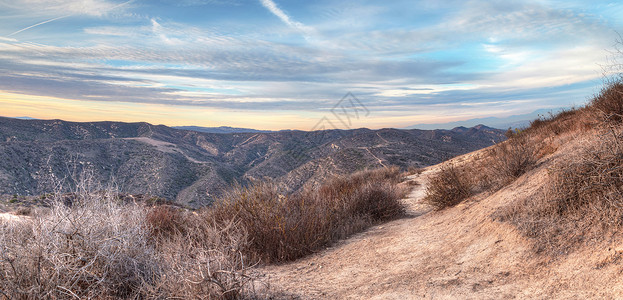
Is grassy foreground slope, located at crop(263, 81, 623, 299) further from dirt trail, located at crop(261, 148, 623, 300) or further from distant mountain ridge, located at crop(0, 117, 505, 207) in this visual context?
distant mountain ridge, located at crop(0, 117, 505, 207)

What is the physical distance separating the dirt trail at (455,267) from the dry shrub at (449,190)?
693mm

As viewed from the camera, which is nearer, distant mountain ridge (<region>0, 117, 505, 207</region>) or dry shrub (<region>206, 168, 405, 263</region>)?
dry shrub (<region>206, 168, 405, 263</region>)

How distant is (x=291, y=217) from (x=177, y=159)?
47.9m

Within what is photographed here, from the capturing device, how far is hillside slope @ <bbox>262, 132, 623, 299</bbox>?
323 cm

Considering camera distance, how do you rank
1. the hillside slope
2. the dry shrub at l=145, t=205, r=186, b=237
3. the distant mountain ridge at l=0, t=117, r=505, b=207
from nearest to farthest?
the hillside slope, the dry shrub at l=145, t=205, r=186, b=237, the distant mountain ridge at l=0, t=117, r=505, b=207

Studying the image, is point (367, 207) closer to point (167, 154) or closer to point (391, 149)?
point (391, 149)

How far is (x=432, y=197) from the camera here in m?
7.51

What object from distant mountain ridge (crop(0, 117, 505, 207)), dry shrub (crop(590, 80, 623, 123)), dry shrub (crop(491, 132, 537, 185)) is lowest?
distant mountain ridge (crop(0, 117, 505, 207))

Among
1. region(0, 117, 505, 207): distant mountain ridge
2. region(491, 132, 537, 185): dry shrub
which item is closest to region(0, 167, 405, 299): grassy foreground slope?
region(491, 132, 537, 185): dry shrub

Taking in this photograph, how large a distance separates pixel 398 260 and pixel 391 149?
3474 centimetres

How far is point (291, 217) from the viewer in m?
5.86

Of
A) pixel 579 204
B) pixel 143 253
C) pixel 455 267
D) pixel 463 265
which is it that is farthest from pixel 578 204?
pixel 143 253

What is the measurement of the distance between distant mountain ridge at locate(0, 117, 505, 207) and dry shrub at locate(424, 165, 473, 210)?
12.8 metres

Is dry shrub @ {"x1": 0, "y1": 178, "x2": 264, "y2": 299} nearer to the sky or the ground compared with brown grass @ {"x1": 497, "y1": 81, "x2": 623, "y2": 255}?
nearer to the ground
